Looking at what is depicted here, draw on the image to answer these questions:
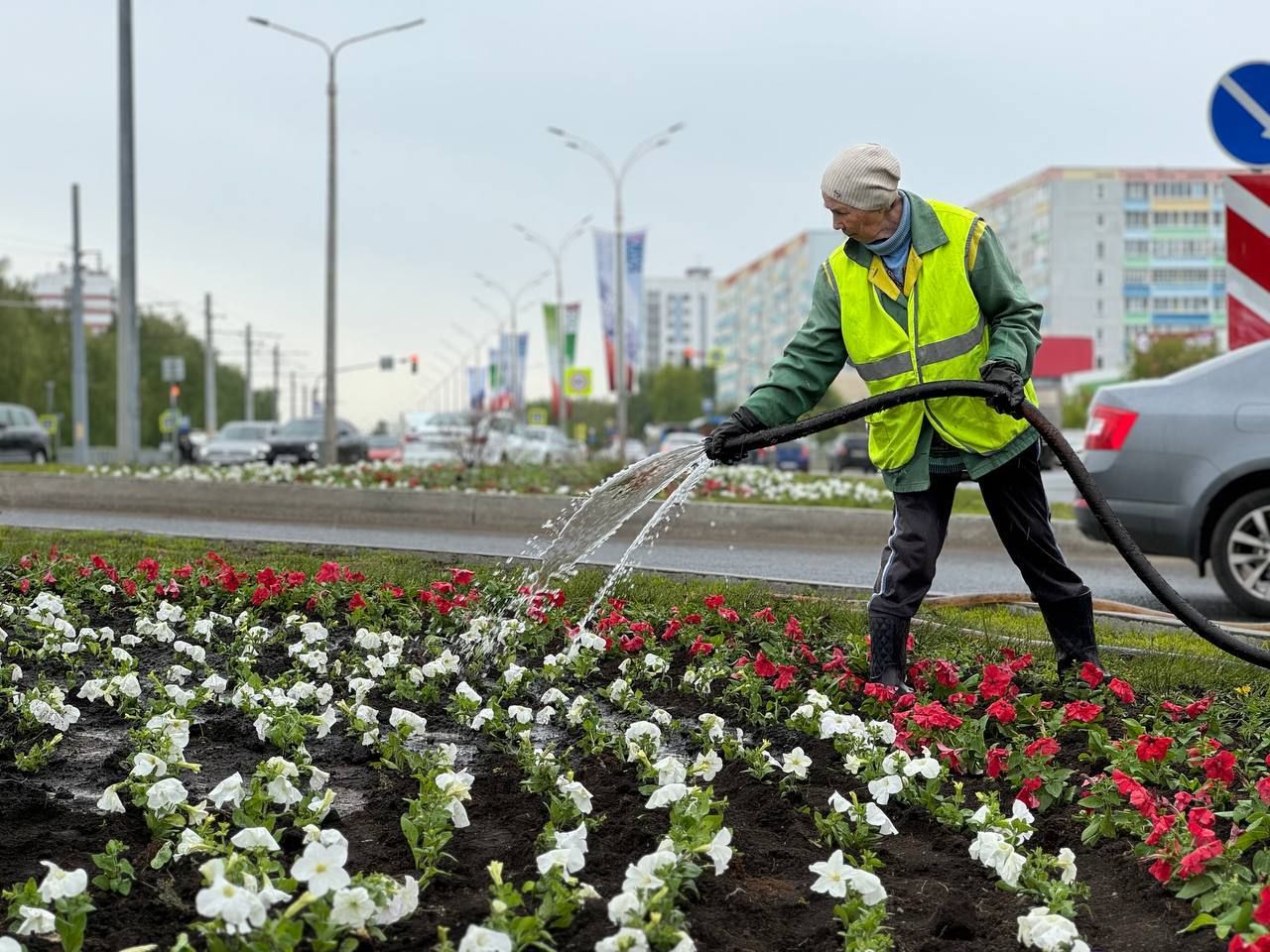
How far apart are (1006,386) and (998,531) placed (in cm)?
69

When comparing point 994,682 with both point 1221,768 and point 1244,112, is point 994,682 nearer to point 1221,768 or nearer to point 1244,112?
point 1221,768

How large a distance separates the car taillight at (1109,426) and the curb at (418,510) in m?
3.30

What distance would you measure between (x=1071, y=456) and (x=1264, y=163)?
473 cm

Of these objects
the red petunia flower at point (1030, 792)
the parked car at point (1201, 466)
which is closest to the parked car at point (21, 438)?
the parked car at point (1201, 466)

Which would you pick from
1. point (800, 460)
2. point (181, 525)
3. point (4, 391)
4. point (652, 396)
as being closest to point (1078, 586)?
point (181, 525)

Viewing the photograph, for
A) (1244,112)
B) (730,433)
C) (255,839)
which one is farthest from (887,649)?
(1244,112)

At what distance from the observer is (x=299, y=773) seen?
391 centimetres

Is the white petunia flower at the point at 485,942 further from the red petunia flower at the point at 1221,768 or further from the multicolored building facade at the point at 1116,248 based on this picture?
the multicolored building facade at the point at 1116,248

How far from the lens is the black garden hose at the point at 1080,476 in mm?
4816

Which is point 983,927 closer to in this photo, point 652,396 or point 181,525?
point 181,525

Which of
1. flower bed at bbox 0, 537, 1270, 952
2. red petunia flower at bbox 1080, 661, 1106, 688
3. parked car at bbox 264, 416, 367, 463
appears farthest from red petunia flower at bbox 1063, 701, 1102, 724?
parked car at bbox 264, 416, 367, 463

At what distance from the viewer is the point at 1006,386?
185 inches

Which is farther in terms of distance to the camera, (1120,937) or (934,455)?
(934,455)

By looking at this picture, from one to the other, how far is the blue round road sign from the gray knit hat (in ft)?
15.5
